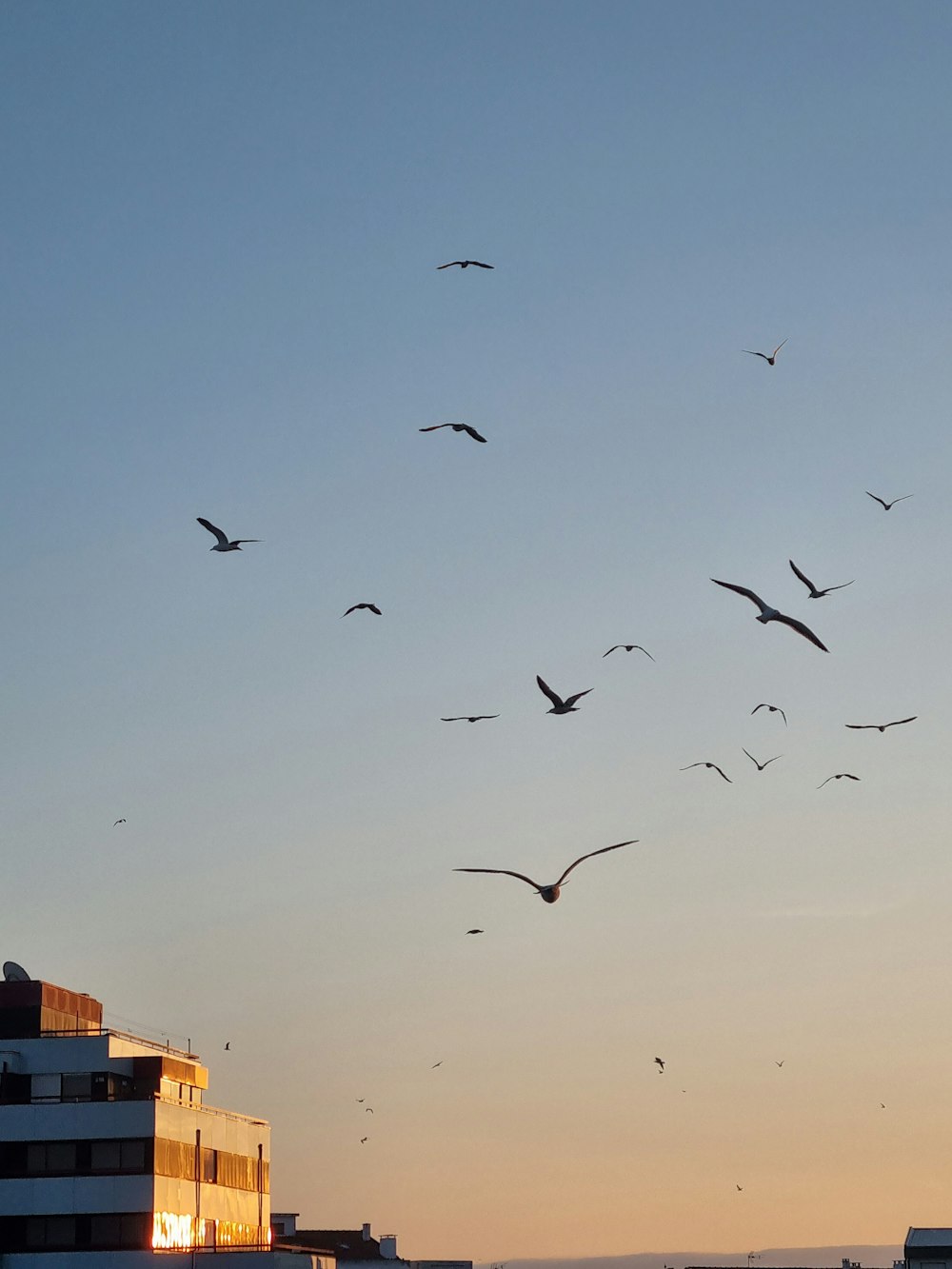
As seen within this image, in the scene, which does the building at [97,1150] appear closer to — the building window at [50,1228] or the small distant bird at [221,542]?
the building window at [50,1228]

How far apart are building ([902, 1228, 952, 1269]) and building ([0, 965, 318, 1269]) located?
36.6 meters

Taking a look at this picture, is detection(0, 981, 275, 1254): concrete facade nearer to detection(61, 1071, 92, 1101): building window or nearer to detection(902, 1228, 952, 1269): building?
detection(61, 1071, 92, 1101): building window

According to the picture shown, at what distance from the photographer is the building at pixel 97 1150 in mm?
106375

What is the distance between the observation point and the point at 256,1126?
12900 cm

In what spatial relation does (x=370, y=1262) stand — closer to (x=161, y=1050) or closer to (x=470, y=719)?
(x=161, y=1050)

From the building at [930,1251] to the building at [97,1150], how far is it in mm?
36569

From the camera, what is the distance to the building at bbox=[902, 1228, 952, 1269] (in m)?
114

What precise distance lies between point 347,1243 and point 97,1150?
256 feet

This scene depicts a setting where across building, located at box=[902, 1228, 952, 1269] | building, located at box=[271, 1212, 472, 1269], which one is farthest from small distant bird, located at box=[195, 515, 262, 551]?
building, located at box=[271, 1212, 472, 1269]

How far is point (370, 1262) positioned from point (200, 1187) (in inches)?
2437

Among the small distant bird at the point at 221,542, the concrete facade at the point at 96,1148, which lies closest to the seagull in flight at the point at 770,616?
the small distant bird at the point at 221,542

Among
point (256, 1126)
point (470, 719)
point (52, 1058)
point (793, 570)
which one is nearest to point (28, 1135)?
point (52, 1058)

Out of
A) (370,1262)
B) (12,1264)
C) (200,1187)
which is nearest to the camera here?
(12,1264)

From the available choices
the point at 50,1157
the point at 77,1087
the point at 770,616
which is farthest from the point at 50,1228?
the point at 770,616
